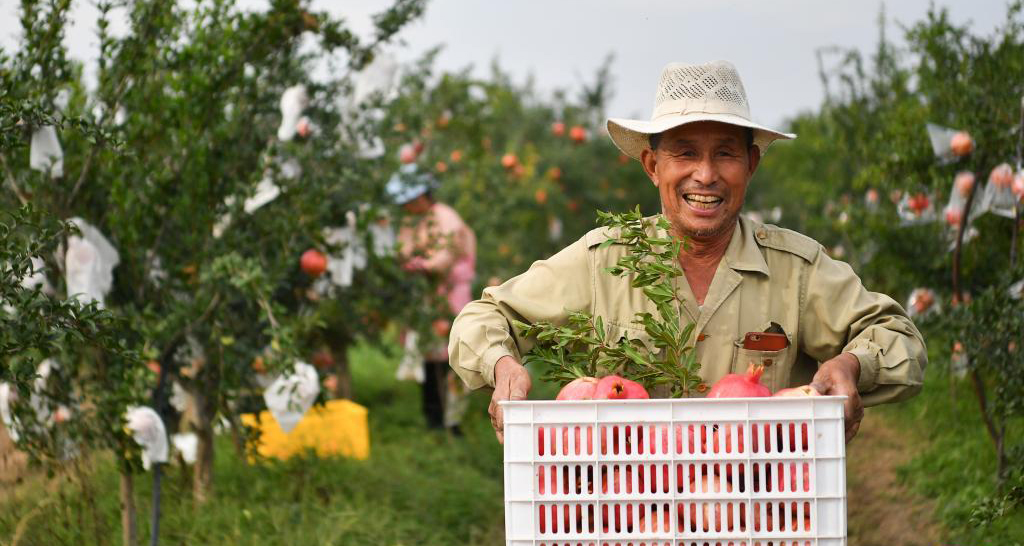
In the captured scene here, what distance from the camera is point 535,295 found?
3.07 meters

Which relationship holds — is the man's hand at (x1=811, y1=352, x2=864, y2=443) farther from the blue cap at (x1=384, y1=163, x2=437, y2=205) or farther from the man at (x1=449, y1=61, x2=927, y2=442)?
the blue cap at (x1=384, y1=163, x2=437, y2=205)

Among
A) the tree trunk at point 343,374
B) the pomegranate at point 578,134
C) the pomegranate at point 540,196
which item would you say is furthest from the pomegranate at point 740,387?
the pomegranate at point 578,134

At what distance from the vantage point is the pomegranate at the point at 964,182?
Result: 5.44 m

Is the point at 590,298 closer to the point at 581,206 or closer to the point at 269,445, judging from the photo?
the point at 269,445

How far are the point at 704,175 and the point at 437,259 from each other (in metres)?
5.13

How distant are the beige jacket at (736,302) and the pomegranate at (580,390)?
0.31m

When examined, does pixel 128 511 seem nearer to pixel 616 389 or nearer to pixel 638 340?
pixel 638 340

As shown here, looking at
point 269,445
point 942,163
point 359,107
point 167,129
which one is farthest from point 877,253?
point 167,129

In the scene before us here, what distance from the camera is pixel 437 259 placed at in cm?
804

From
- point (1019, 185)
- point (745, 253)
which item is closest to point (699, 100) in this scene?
point (745, 253)

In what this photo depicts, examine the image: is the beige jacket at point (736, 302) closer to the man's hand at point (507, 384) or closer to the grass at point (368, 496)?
the man's hand at point (507, 384)

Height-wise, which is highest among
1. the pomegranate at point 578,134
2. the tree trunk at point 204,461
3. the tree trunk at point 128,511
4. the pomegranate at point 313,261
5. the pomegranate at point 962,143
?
the pomegranate at point 578,134

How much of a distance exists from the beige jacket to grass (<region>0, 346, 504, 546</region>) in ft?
6.45

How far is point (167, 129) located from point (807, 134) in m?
7.86
